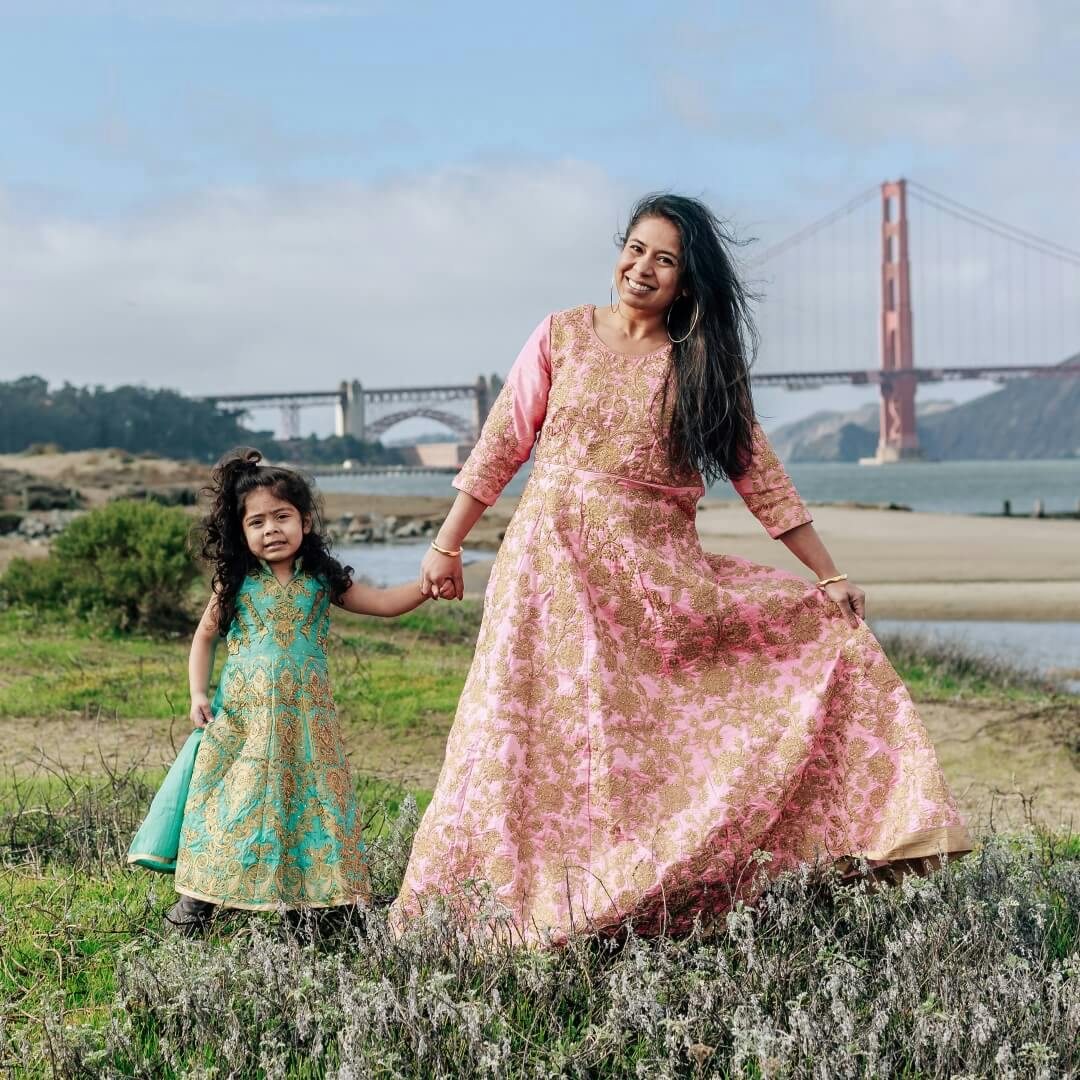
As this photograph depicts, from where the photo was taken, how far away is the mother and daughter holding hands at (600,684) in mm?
2652

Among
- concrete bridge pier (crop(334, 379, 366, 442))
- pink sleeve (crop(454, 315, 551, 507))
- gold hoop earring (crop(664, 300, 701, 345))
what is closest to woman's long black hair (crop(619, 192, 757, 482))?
gold hoop earring (crop(664, 300, 701, 345))

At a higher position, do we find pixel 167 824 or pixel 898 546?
pixel 167 824

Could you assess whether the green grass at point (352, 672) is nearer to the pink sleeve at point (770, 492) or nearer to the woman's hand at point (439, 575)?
the woman's hand at point (439, 575)

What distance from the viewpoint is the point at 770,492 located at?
299cm

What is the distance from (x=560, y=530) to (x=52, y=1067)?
140 cm

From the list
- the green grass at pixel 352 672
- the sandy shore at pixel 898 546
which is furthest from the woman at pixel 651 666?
the sandy shore at pixel 898 546

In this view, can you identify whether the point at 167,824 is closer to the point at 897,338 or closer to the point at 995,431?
the point at 897,338

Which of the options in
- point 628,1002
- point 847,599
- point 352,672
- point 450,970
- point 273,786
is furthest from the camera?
point 352,672

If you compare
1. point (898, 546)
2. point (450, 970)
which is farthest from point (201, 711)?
point (898, 546)

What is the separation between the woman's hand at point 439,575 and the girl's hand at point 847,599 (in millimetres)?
820

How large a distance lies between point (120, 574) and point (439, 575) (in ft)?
18.3

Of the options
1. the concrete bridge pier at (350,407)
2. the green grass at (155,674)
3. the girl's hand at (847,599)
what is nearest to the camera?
the girl's hand at (847,599)

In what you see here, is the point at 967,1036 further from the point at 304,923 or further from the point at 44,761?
the point at 44,761

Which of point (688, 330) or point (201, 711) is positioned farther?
point (688, 330)
